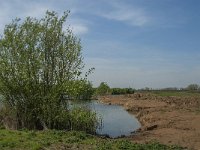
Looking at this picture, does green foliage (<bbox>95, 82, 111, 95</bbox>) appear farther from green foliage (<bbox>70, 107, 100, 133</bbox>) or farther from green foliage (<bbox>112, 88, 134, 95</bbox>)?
green foliage (<bbox>70, 107, 100, 133</bbox>)

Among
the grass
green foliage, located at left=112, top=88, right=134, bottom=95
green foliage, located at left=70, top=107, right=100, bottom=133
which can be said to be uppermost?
green foliage, located at left=112, top=88, right=134, bottom=95

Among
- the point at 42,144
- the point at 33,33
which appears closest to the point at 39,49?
the point at 33,33

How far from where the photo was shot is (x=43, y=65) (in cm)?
2944

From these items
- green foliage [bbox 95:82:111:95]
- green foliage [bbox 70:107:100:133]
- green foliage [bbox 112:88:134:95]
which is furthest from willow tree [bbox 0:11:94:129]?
green foliage [bbox 112:88:134:95]

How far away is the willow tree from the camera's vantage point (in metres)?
29.1

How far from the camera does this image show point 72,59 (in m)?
29.1

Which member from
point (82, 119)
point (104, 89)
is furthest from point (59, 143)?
point (104, 89)

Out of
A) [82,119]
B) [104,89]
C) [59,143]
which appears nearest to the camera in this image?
[59,143]

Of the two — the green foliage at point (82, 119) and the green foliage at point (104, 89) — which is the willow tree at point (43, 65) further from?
the green foliage at point (104, 89)

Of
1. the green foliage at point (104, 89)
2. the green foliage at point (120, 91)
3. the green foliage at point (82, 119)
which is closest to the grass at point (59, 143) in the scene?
the green foliage at point (82, 119)

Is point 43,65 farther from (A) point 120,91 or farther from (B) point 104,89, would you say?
(A) point 120,91

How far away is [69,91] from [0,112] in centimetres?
554

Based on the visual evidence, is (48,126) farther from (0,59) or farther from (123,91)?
(123,91)

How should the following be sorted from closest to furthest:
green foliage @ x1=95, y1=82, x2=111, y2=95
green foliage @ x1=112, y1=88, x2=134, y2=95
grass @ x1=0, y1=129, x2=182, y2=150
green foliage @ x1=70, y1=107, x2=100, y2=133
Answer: grass @ x1=0, y1=129, x2=182, y2=150 → green foliage @ x1=70, y1=107, x2=100, y2=133 → green foliage @ x1=95, y1=82, x2=111, y2=95 → green foliage @ x1=112, y1=88, x2=134, y2=95
